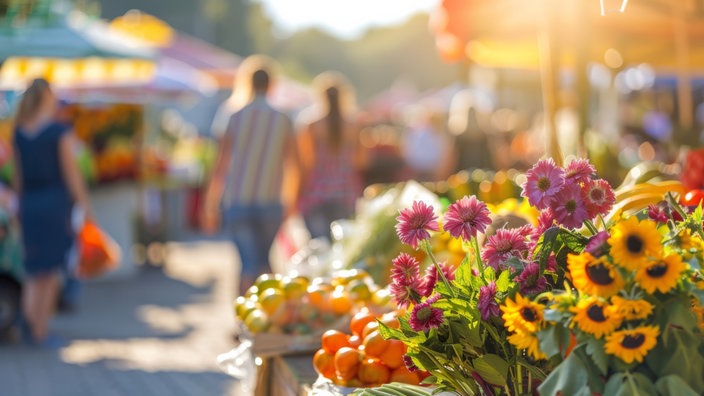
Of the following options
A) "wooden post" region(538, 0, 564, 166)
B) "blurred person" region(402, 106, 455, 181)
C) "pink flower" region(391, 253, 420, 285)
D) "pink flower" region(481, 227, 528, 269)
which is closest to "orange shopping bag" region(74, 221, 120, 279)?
"wooden post" region(538, 0, 564, 166)

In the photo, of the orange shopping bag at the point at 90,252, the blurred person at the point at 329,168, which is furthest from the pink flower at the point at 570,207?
the orange shopping bag at the point at 90,252

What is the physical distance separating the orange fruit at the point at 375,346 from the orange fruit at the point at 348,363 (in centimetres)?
4

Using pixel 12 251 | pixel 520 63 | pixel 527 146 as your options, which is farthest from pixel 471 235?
pixel 527 146

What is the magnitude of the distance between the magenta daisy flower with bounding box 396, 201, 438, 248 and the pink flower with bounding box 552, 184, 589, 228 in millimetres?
319

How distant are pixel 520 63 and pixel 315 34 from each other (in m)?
117

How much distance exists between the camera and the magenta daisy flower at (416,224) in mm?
2887

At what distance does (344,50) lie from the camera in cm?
13138

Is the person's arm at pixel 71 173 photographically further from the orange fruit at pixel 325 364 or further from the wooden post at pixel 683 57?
the orange fruit at pixel 325 364

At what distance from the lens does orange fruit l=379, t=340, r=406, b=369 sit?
3.50 metres

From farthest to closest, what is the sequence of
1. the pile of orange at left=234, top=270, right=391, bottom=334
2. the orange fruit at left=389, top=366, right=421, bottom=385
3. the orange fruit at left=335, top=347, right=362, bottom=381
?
the pile of orange at left=234, top=270, right=391, bottom=334, the orange fruit at left=335, top=347, right=362, bottom=381, the orange fruit at left=389, top=366, right=421, bottom=385

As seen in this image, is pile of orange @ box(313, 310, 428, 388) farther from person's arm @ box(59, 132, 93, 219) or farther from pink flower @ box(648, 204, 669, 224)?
person's arm @ box(59, 132, 93, 219)

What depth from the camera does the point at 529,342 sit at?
2529 mm

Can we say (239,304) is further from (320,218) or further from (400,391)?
(320,218)

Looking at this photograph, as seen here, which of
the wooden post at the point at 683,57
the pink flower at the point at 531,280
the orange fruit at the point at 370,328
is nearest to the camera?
the pink flower at the point at 531,280
